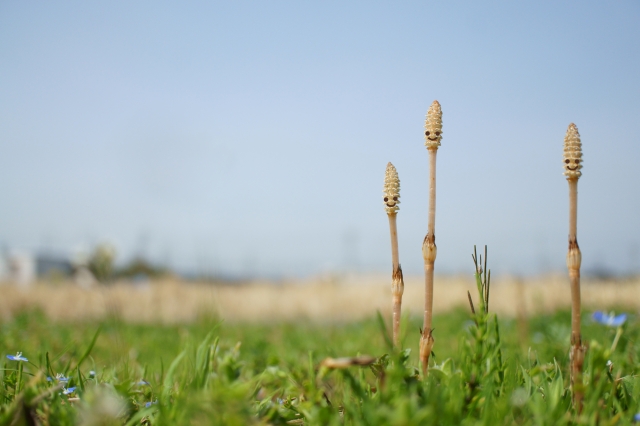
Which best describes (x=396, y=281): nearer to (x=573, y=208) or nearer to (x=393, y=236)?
(x=393, y=236)

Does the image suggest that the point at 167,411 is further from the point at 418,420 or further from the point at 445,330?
the point at 445,330

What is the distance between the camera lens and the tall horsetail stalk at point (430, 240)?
1.28 meters

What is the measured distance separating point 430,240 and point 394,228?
10cm

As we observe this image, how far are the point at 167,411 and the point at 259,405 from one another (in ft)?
0.86

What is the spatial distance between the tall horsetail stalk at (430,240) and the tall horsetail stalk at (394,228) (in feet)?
0.22

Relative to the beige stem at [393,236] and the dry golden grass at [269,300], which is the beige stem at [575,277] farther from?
the dry golden grass at [269,300]

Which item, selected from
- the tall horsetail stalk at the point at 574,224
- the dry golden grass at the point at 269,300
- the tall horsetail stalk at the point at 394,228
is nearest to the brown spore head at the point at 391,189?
the tall horsetail stalk at the point at 394,228

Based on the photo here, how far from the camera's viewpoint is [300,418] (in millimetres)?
1286

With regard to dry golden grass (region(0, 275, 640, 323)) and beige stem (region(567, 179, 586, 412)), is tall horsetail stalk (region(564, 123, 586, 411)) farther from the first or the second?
dry golden grass (region(0, 275, 640, 323))

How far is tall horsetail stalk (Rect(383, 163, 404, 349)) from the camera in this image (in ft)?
4.18

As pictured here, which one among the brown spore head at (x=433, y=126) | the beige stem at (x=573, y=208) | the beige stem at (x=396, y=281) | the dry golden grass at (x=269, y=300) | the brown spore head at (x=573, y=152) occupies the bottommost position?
the dry golden grass at (x=269, y=300)

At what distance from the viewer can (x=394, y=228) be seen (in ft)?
4.28

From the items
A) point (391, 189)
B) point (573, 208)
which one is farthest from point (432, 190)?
point (573, 208)

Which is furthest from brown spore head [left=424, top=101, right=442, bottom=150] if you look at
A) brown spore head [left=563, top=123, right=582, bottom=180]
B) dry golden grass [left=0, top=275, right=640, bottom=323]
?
dry golden grass [left=0, top=275, right=640, bottom=323]
